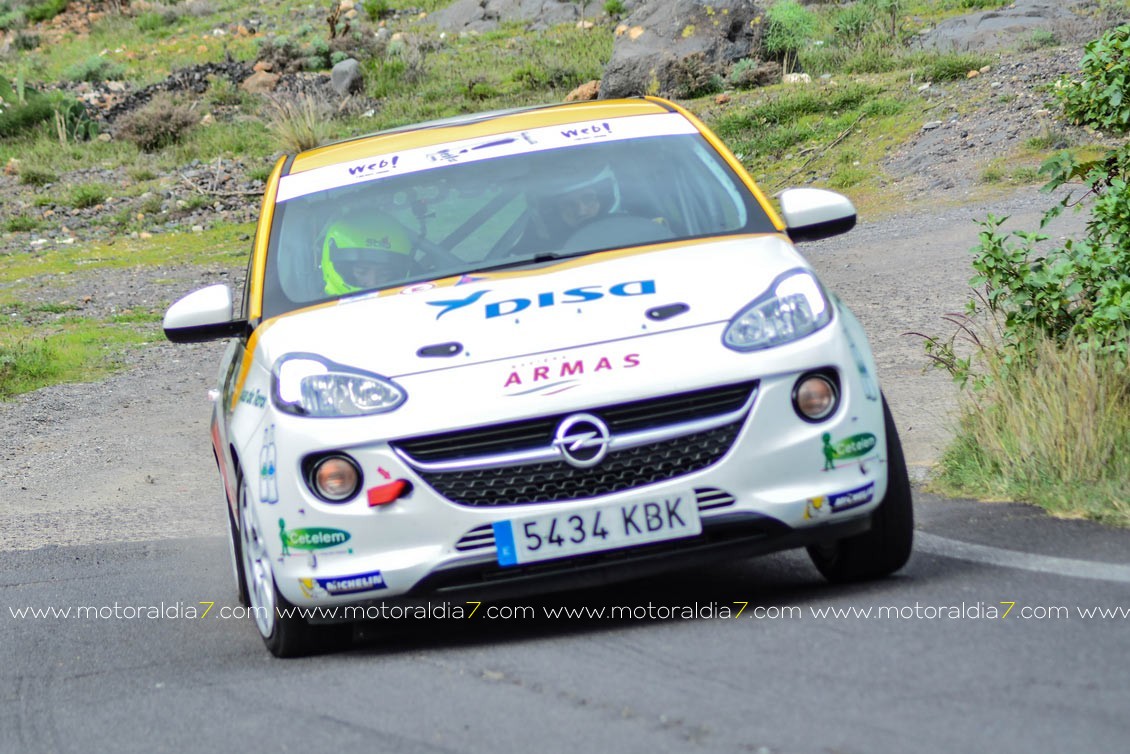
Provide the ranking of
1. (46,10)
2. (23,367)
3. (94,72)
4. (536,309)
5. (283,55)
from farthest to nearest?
(46,10) < (94,72) < (283,55) < (23,367) < (536,309)

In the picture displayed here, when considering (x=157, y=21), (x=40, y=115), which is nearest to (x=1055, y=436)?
(x=40, y=115)

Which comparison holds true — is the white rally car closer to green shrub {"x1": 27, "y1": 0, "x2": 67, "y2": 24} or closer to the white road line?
the white road line

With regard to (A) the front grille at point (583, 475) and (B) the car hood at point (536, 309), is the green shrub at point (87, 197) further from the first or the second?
(A) the front grille at point (583, 475)

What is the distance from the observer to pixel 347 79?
2805 cm

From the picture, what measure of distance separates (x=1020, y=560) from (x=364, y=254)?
7.90 feet

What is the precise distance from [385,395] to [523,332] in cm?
42

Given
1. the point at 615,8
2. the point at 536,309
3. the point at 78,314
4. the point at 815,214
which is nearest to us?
the point at 536,309

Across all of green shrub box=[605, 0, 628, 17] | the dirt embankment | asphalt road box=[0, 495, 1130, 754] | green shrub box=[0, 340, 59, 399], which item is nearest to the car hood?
asphalt road box=[0, 495, 1130, 754]

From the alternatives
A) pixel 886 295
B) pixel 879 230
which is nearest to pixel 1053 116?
pixel 879 230

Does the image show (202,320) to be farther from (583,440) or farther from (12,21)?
(12,21)

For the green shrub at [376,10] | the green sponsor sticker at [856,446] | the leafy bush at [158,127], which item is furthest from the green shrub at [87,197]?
the green sponsor sticker at [856,446]

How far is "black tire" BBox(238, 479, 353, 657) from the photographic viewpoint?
4.61 m

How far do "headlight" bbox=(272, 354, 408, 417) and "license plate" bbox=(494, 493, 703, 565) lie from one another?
1.55ft

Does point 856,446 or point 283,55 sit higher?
point 856,446
